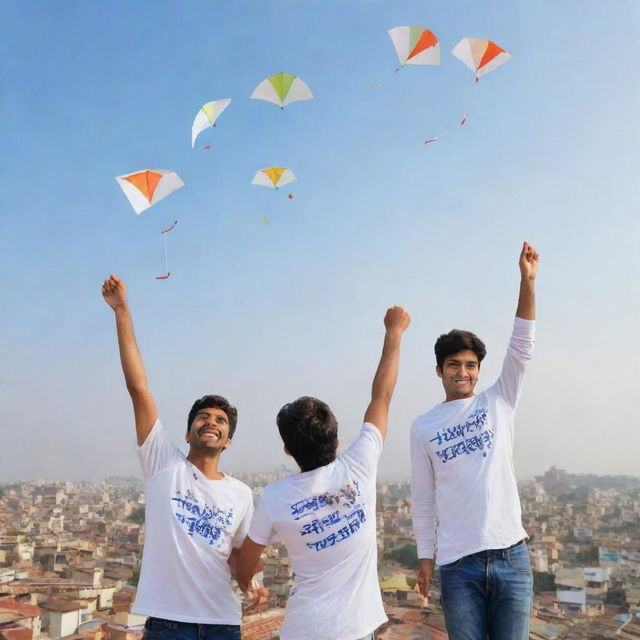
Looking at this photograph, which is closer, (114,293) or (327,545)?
(327,545)

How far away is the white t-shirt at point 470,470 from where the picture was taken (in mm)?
2557

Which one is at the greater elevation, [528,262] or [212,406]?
[528,262]

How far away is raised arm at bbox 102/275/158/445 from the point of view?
265 centimetres

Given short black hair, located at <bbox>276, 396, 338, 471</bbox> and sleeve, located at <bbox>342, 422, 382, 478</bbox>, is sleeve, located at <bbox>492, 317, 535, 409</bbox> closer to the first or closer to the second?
sleeve, located at <bbox>342, 422, 382, 478</bbox>

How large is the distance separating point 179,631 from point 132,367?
1070 millimetres

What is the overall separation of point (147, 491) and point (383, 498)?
6705 mm

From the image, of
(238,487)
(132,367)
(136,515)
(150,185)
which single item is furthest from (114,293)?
(136,515)

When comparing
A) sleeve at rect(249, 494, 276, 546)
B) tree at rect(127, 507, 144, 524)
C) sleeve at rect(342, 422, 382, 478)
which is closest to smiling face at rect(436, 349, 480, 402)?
sleeve at rect(342, 422, 382, 478)

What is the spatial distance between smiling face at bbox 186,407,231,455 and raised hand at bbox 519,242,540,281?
1.57m

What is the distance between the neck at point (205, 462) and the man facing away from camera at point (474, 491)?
89 centimetres

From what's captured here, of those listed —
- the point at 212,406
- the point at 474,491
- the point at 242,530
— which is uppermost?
the point at 212,406

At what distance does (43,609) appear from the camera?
9.39m

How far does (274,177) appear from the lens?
7488mm

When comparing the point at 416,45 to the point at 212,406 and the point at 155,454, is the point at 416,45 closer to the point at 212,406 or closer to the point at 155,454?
the point at 212,406
